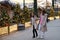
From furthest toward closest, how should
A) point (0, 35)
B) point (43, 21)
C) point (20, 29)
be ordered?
point (20, 29) → point (0, 35) → point (43, 21)

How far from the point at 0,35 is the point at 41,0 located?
3607 centimetres

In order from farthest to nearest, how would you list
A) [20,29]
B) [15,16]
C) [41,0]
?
[41,0], [15,16], [20,29]

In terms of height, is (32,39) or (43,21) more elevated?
(43,21)

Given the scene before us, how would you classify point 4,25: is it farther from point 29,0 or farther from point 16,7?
point 29,0

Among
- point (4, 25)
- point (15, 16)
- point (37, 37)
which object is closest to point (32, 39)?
point (37, 37)

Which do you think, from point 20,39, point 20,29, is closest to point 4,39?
point 20,39

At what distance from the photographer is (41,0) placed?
53.4 metres

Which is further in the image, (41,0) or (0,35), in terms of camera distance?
(41,0)

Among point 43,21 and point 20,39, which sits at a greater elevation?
point 43,21

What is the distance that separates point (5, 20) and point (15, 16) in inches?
188

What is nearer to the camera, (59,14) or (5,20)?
(5,20)

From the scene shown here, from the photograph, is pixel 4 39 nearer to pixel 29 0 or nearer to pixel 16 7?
pixel 16 7

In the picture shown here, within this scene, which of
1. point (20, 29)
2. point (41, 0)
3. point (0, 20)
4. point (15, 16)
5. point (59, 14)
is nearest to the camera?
point (20, 29)

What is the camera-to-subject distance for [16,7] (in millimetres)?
30531
